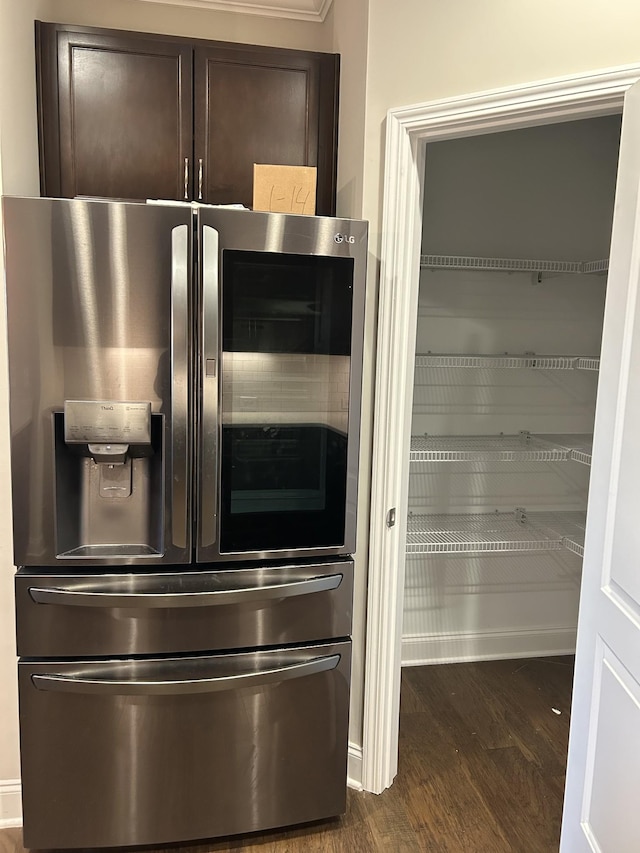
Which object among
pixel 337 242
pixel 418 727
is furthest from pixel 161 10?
pixel 418 727

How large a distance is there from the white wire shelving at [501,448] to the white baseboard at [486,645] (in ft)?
2.92

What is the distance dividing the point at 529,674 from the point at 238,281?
2346mm

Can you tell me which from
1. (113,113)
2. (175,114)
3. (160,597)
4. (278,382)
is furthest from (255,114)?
(160,597)

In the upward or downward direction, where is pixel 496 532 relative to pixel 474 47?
downward

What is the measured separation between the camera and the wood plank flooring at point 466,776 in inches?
81.1

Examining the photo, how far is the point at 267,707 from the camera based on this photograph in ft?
6.35

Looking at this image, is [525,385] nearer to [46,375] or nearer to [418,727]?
[418,727]

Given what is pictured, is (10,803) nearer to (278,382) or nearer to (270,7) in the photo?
(278,382)

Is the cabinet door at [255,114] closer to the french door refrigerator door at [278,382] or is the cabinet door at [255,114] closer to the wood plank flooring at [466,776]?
the french door refrigerator door at [278,382]

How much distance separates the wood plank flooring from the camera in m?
2.06

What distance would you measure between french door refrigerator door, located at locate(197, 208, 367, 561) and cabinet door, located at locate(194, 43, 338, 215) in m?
0.55

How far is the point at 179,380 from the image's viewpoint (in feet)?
5.70

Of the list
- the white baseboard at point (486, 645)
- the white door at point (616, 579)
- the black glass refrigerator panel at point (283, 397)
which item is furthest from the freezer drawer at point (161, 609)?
the white baseboard at point (486, 645)

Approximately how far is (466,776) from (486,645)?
0.87 meters
